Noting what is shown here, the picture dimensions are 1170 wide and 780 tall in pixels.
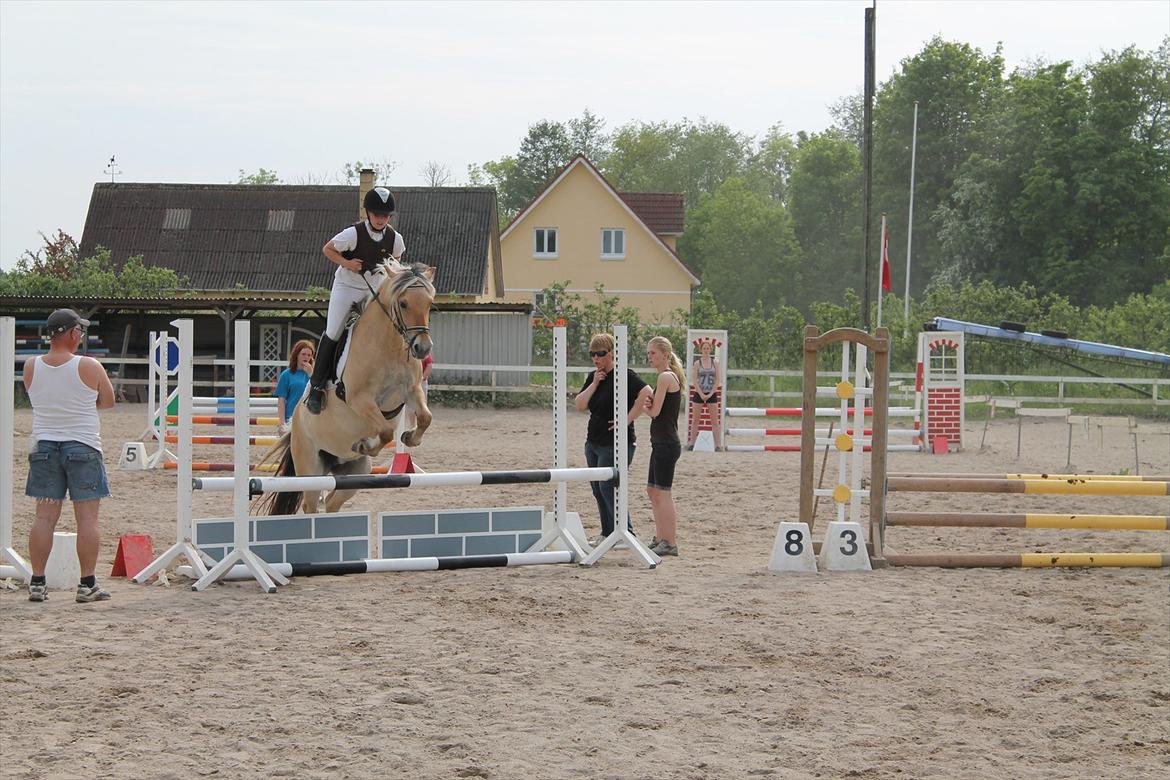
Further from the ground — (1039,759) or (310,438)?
(310,438)

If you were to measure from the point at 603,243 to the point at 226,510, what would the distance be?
111 ft

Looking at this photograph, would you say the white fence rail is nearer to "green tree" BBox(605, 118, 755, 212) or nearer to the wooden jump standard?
the wooden jump standard

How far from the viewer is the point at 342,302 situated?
730 centimetres

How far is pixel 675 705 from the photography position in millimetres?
4707

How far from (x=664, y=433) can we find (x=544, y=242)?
3582cm

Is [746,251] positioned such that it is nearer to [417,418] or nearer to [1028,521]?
[1028,521]

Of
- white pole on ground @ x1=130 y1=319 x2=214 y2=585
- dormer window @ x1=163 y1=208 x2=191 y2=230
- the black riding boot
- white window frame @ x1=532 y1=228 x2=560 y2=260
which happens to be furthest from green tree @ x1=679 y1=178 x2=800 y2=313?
white pole on ground @ x1=130 y1=319 x2=214 y2=585

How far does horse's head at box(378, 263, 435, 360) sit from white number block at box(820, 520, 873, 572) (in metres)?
3.02

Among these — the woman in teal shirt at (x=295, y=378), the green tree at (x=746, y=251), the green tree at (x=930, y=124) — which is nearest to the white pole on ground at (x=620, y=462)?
the woman in teal shirt at (x=295, y=378)

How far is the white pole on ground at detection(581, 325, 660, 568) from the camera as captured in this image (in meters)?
7.70

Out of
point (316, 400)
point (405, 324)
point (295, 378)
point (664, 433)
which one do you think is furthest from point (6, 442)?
point (664, 433)

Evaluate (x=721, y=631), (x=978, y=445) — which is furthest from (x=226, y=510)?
(x=978, y=445)

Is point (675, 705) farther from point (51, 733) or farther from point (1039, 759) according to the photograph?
point (51, 733)

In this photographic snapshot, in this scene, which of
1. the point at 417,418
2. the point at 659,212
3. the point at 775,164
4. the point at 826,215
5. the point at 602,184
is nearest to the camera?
the point at 417,418
